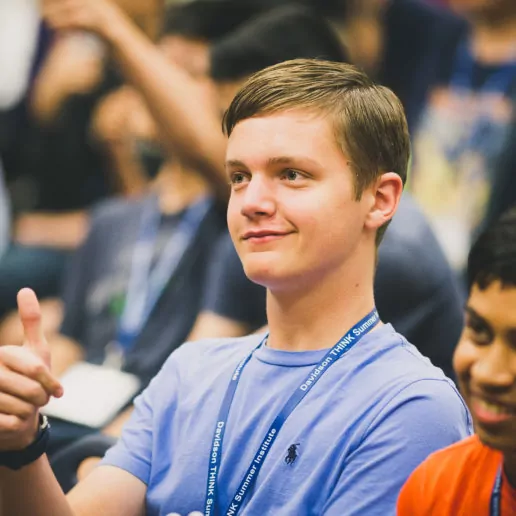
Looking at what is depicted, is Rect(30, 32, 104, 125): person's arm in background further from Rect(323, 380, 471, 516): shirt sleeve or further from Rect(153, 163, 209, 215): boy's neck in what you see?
Rect(323, 380, 471, 516): shirt sleeve

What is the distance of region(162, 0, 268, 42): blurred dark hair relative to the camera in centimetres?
310

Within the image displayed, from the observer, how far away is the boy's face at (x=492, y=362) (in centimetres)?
120

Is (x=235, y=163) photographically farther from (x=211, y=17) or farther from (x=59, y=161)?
(x=59, y=161)

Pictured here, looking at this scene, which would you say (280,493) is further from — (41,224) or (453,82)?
(41,224)

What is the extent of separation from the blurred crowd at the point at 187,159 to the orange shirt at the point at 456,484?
2.25 ft

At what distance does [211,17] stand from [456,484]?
7.06 ft

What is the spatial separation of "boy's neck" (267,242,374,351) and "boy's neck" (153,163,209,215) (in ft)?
4.52

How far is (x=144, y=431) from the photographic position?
5.48 feet

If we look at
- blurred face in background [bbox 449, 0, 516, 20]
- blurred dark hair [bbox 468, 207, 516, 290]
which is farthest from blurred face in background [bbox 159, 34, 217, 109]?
blurred dark hair [bbox 468, 207, 516, 290]

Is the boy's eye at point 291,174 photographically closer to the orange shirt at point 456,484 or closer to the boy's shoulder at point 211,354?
the boy's shoulder at point 211,354

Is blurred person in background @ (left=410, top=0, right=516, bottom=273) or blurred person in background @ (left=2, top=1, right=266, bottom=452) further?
blurred person in background @ (left=410, top=0, right=516, bottom=273)

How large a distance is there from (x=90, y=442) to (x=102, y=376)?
475 mm

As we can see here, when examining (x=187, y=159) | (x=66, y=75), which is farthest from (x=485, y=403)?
(x=66, y=75)

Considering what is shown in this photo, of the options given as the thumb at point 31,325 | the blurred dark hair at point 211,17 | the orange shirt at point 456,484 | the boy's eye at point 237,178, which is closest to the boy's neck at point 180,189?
the blurred dark hair at point 211,17
